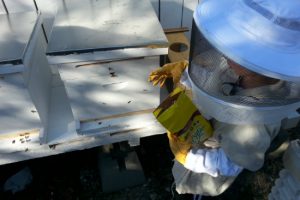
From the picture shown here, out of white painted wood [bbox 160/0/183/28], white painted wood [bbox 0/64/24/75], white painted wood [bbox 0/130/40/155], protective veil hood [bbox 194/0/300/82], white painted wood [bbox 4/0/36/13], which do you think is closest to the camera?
protective veil hood [bbox 194/0/300/82]

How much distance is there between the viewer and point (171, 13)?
1521 mm

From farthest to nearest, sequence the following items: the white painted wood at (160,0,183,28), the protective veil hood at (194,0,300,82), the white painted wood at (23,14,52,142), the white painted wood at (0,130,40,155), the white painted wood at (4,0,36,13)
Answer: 1. the white painted wood at (160,0,183,28)
2. the white painted wood at (4,0,36,13)
3. the white painted wood at (0,130,40,155)
4. the white painted wood at (23,14,52,142)
5. the protective veil hood at (194,0,300,82)

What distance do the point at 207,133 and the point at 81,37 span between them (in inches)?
22.0

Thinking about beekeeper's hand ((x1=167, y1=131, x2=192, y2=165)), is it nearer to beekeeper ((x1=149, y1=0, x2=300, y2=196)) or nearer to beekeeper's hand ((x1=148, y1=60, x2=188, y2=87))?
beekeeper ((x1=149, y1=0, x2=300, y2=196))

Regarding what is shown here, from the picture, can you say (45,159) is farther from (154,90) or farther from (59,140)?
(154,90)

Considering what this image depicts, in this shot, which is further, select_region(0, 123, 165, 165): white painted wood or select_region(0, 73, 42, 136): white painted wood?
select_region(0, 123, 165, 165): white painted wood

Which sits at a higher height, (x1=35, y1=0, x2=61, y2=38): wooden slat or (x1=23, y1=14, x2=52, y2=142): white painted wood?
(x1=35, y1=0, x2=61, y2=38): wooden slat

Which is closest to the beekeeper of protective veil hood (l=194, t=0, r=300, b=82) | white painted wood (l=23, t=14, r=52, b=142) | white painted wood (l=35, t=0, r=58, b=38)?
protective veil hood (l=194, t=0, r=300, b=82)

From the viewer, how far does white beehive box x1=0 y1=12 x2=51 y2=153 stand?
3.08ft

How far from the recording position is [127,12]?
3.74 ft

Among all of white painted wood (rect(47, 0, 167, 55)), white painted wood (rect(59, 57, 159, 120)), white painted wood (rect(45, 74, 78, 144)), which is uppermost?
white painted wood (rect(47, 0, 167, 55))

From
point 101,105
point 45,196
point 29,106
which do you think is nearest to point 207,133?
point 101,105

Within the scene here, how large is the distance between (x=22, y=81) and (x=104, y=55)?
1.00 feet

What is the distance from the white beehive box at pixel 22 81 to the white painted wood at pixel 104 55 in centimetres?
12
